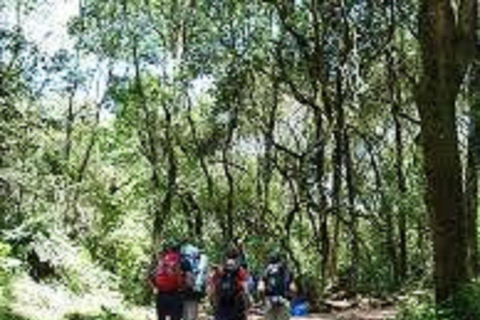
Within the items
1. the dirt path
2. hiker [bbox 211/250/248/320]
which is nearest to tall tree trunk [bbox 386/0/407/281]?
the dirt path

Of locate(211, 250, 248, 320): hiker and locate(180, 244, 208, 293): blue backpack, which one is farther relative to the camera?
locate(180, 244, 208, 293): blue backpack

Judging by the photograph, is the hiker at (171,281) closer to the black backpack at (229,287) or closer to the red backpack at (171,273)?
the red backpack at (171,273)

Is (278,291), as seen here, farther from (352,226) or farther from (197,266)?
(352,226)

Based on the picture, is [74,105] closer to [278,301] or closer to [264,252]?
[264,252]

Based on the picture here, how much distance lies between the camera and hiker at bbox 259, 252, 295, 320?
13789mm

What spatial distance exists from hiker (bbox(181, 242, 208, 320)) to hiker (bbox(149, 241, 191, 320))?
3.1 inches

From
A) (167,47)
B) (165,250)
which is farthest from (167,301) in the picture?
(167,47)

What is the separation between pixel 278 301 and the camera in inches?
542

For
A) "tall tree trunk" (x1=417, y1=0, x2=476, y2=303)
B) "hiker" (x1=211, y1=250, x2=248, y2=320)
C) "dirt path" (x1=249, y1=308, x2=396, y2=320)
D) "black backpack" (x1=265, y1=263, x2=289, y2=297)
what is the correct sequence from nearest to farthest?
1. "hiker" (x1=211, y1=250, x2=248, y2=320)
2. "black backpack" (x1=265, y1=263, x2=289, y2=297)
3. "tall tree trunk" (x1=417, y1=0, x2=476, y2=303)
4. "dirt path" (x1=249, y1=308, x2=396, y2=320)

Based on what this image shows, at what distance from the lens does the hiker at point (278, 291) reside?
1379 cm

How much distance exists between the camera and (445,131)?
14578mm

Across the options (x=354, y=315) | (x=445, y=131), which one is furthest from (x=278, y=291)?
(x=354, y=315)

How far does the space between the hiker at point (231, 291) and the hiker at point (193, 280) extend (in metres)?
1.11

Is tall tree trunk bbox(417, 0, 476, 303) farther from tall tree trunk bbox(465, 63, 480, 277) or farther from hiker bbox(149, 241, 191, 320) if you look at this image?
tall tree trunk bbox(465, 63, 480, 277)
